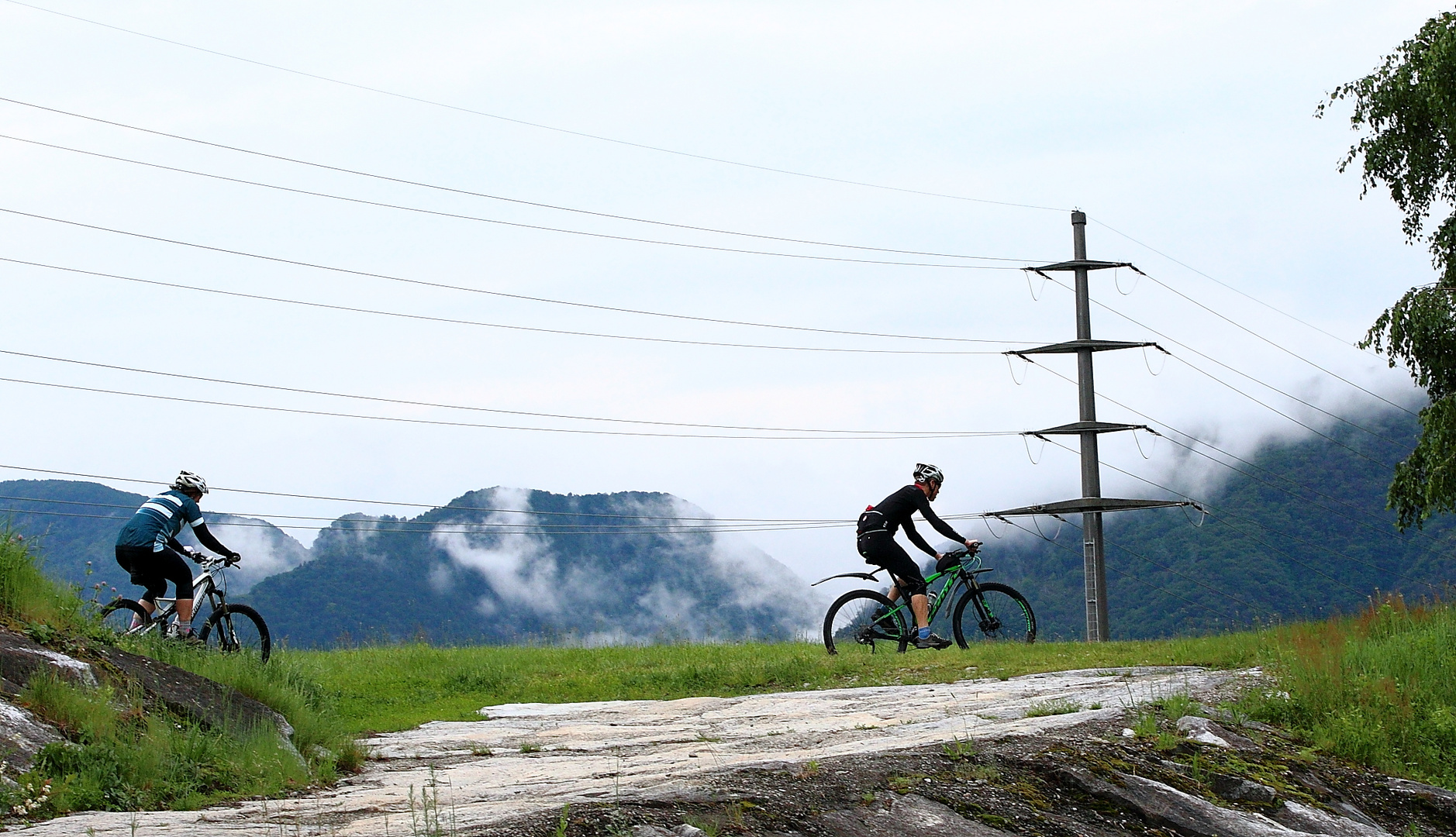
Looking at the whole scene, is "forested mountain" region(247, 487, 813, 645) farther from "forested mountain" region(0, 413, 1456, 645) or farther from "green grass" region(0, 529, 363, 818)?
"green grass" region(0, 529, 363, 818)

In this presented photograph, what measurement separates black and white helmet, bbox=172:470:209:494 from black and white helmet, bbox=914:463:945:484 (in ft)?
24.4

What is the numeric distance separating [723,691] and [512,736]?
3284 millimetres

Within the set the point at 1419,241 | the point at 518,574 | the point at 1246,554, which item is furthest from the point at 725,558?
the point at 1419,241

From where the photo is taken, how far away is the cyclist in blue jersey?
12.8 metres

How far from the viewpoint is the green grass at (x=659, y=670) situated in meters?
12.7

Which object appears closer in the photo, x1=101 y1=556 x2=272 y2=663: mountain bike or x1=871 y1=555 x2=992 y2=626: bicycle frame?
x1=101 y1=556 x2=272 y2=663: mountain bike

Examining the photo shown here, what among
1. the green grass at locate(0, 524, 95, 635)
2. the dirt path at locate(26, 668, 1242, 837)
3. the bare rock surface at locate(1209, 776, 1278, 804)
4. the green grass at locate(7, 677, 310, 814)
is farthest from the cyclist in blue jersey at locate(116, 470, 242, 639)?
the bare rock surface at locate(1209, 776, 1278, 804)

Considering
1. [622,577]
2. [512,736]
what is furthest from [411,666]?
[622,577]

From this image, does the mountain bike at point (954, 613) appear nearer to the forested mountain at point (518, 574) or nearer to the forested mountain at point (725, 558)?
the forested mountain at point (725, 558)

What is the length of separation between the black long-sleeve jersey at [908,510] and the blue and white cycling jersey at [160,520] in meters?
7.07

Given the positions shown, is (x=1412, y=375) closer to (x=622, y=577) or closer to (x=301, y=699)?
(x=301, y=699)

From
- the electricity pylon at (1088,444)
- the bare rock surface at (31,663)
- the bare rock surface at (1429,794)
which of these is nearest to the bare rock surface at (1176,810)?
the bare rock surface at (1429,794)

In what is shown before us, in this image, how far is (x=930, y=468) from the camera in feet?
50.1

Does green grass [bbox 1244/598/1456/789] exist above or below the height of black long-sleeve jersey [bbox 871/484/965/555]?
below
